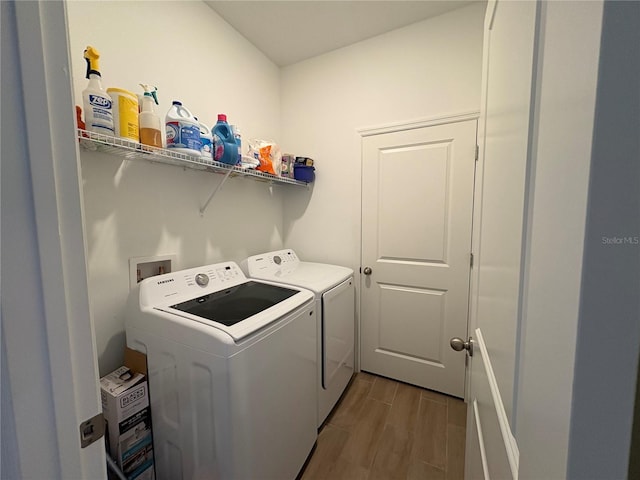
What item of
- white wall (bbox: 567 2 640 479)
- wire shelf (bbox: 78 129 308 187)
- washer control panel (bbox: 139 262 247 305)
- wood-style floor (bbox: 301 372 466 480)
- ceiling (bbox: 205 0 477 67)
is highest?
ceiling (bbox: 205 0 477 67)

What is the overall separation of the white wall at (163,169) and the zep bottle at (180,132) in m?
0.29

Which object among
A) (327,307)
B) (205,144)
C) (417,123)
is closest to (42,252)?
(205,144)

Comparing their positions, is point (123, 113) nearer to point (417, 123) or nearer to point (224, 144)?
point (224, 144)

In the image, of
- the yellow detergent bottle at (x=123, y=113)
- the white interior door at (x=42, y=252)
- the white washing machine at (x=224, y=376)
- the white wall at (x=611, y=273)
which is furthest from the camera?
→ the yellow detergent bottle at (x=123, y=113)

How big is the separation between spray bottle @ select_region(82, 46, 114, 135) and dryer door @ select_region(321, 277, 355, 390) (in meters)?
1.36

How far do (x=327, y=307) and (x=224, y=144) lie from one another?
1.20 m

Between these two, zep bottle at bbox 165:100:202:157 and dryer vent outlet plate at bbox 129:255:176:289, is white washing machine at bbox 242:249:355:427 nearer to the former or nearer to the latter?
dryer vent outlet plate at bbox 129:255:176:289

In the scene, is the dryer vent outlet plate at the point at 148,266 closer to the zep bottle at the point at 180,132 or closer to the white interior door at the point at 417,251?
the zep bottle at the point at 180,132

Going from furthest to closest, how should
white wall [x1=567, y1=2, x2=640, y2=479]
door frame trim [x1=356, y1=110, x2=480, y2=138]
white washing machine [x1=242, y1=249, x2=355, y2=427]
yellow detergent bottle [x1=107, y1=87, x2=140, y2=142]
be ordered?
door frame trim [x1=356, y1=110, x2=480, y2=138]
white washing machine [x1=242, y1=249, x2=355, y2=427]
yellow detergent bottle [x1=107, y1=87, x2=140, y2=142]
white wall [x1=567, y1=2, x2=640, y2=479]

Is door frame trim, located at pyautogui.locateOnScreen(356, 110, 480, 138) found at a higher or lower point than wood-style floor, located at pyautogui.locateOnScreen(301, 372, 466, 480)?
higher

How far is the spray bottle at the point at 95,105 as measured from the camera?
100cm

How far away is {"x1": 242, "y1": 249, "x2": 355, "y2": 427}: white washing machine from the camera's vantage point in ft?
5.35

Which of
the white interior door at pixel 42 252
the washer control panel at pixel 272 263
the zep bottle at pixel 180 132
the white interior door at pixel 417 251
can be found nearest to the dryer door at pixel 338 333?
the white interior door at pixel 417 251

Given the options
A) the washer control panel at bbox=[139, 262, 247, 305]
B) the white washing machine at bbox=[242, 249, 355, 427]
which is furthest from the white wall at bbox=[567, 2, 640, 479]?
the washer control panel at bbox=[139, 262, 247, 305]
